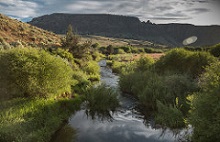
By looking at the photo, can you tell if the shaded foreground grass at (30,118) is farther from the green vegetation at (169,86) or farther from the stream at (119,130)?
the green vegetation at (169,86)

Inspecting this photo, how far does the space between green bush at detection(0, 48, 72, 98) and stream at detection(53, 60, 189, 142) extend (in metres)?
2.91

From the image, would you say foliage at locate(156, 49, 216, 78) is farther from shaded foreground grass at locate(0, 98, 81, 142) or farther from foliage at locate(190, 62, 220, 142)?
shaded foreground grass at locate(0, 98, 81, 142)

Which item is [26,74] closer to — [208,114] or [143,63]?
[208,114]

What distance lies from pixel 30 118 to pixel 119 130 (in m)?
5.31

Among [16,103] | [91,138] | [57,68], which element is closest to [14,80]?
[16,103]

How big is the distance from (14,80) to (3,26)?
4984 centimetres

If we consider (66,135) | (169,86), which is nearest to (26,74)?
(66,135)

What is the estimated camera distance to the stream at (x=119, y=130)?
13742 millimetres

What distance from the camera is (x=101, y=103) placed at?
17.9 metres

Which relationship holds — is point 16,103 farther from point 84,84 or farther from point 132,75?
point 132,75

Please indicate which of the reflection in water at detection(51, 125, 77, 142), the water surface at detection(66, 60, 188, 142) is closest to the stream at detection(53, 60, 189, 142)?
the water surface at detection(66, 60, 188, 142)

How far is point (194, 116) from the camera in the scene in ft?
36.2

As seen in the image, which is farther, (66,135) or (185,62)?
(185,62)

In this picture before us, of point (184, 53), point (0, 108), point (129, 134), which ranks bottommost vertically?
point (129, 134)
